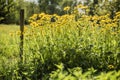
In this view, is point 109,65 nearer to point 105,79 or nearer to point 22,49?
point 22,49

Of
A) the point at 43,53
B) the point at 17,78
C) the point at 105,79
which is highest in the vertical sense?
the point at 105,79

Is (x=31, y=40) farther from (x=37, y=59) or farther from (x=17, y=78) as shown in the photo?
(x=17, y=78)

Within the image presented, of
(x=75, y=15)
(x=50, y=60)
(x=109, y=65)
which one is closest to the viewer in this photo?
(x=109, y=65)

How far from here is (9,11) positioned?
4053cm

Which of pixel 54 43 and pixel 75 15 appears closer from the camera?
pixel 54 43

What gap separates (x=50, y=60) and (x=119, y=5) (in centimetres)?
674

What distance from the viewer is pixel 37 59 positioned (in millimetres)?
6027

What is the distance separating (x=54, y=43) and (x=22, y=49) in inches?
28.8

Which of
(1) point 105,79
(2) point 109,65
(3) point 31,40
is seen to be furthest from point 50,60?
(1) point 105,79

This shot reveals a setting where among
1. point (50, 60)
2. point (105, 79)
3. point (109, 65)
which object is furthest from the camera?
point (50, 60)

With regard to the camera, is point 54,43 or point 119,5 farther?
point 119,5

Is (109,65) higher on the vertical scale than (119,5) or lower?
lower

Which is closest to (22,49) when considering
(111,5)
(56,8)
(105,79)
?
(105,79)

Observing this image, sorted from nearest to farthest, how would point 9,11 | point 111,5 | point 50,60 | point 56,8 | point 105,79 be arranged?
point 105,79, point 50,60, point 111,5, point 9,11, point 56,8
